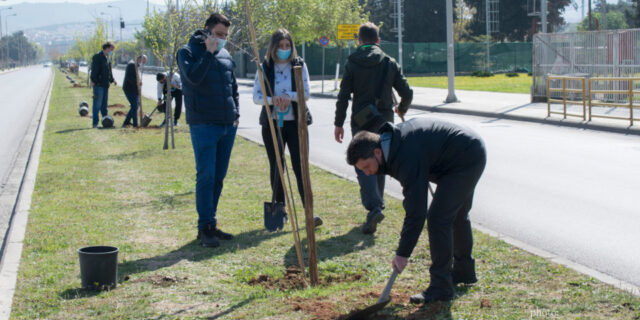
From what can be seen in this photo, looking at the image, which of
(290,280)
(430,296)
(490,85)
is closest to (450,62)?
(490,85)

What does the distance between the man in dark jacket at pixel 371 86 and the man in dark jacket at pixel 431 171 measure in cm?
183

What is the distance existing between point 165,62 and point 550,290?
11989 mm

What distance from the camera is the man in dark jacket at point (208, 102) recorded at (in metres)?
5.83

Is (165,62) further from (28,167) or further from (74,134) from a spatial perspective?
(28,167)

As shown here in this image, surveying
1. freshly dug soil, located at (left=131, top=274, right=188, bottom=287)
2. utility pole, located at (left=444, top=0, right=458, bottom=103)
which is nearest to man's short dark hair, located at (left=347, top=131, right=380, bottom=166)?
freshly dug soil, located at (left=131, top=274, right=188, bottom=287)

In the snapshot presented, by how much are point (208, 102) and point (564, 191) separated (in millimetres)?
4781

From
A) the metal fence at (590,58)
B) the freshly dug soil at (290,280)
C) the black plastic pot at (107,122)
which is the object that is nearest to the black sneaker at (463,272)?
the freshly dug soil at (290,280)

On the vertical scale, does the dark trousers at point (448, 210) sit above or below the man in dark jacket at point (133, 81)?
below

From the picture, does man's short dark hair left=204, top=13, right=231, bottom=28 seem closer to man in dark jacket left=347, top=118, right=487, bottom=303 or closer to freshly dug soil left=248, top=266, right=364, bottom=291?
freshly dug soil left=248, top=266, right=364, bottom=291

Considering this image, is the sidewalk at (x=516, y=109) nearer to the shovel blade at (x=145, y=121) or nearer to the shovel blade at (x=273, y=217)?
the shovel blade at (x=145, y=121)

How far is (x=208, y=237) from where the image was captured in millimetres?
6082

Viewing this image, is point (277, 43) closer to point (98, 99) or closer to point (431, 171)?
point (431, 171)

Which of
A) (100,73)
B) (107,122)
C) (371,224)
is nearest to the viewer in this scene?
(371,224)

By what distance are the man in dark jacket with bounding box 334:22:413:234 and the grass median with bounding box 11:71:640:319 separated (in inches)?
13.0
